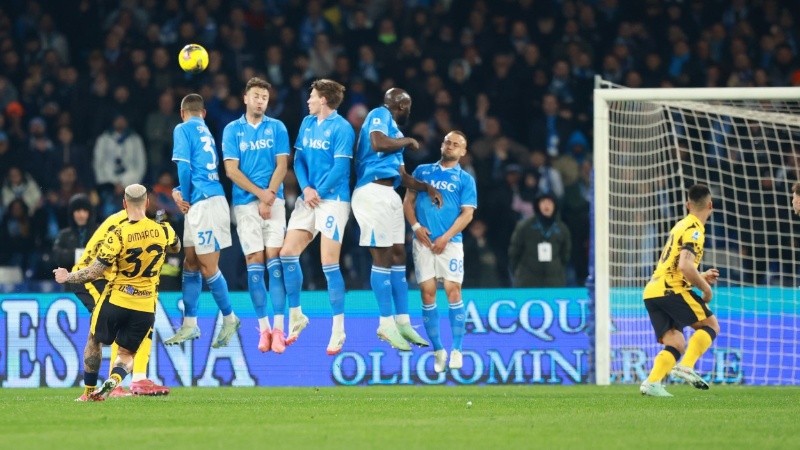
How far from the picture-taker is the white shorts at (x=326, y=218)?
1476 centimetres

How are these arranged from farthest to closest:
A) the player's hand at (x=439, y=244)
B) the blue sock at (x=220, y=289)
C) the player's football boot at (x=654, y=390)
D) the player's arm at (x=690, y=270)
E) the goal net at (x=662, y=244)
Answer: the goal net at (x=662, y=244) → the player's hand at (x=439, y=244) → the blue sock at (x=220, y=289) → the player's football boot at (x=654, y=390) → the player's arm at (x=690, y=270)

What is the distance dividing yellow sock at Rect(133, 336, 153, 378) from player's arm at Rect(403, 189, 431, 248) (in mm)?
3232

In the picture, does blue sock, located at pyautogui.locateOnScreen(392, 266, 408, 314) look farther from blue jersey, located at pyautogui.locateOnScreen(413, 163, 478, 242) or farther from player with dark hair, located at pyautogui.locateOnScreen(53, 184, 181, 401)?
player with dark hair, located at pyautogui.locateOnScreen(53, 184, 181, 401)

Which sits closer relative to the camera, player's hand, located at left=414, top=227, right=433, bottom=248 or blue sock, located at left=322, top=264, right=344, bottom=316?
blue sock, located at left=322, top=264, right=344, bottom=316

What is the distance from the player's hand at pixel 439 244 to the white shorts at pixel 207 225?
2.30m

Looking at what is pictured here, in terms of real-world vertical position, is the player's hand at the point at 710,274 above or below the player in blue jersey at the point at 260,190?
below

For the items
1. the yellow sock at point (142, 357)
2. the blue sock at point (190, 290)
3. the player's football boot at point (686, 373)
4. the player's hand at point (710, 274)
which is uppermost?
the player's hand at point (710, 274)

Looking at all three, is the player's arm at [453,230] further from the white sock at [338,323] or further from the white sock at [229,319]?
the white sock at [229,319]

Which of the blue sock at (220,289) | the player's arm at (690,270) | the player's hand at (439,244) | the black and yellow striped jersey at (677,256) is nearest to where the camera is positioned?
the player's arm at (690,270)

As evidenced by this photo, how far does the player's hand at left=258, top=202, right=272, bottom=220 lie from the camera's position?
14781mm

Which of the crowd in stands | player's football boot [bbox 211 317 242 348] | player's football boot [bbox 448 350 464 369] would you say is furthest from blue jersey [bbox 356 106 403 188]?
the crowd in stands

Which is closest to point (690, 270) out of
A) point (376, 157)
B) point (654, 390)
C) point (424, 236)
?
point (654, 390)

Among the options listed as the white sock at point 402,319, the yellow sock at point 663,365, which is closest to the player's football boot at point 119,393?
the white sock at point 402,319

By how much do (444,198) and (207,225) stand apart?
2.67 m
